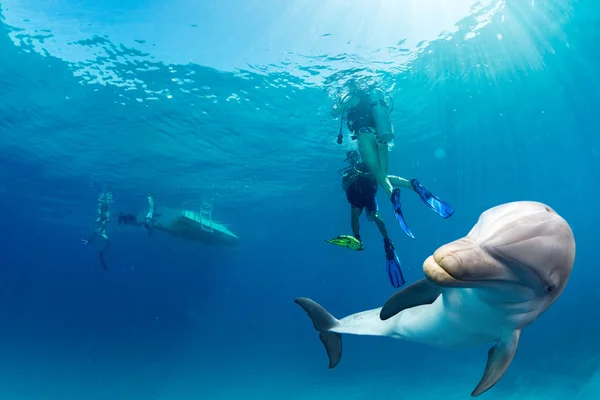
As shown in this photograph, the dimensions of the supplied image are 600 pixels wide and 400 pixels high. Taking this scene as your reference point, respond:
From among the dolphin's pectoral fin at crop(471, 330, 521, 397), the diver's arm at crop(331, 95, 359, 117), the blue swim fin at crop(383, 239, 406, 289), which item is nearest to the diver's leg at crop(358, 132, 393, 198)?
the blue swim fin at crop(383, 239, 406, 289)

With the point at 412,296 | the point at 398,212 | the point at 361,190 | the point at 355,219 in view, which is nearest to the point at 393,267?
the point at 398,212

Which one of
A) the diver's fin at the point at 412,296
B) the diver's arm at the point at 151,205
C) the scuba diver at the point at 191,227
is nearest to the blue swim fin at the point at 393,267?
the diver's fin at the point at 412,296

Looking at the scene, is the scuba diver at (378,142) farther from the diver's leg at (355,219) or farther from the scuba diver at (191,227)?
the scuba diver at (191,227)

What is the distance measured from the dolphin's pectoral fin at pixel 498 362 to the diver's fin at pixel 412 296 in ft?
1.81

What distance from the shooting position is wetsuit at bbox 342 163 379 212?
8719 millimetres

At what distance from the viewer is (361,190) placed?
28.6ft

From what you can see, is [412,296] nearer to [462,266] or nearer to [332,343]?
[462,266]

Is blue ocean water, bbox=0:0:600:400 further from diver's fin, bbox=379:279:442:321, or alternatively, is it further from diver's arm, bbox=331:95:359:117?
diver's fin, bbox=379:279:442:321

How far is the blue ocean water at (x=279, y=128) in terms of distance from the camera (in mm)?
13008

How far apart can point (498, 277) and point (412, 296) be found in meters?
1.18

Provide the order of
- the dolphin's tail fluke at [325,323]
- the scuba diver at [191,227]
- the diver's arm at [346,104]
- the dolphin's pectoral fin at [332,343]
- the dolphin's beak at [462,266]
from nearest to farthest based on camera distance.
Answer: the dolphin's beak at [462,266] → the dolphin's tail fluke at [325,323] → the dolphin's pectoral fin at [332,343] → the diver's arm at [346,104] → the scuba diver at [191,227]

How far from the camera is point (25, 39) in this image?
1321 centimetres

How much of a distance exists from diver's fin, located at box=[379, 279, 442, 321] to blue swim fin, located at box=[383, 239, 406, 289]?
3648 mm

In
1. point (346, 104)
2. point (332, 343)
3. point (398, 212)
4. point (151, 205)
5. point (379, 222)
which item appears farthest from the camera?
point (151, 205)
